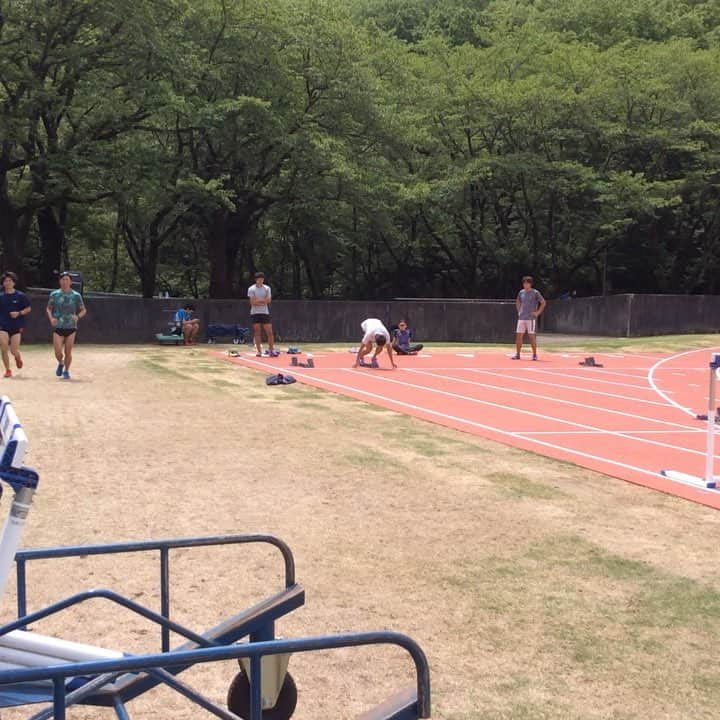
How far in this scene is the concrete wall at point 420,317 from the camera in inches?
1093

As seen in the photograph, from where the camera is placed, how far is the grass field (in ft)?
12.4

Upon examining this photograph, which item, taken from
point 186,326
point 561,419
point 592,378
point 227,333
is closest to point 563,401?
point 561,419

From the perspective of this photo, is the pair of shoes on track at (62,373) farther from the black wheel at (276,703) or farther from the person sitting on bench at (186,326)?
the black wheel at (276,703)

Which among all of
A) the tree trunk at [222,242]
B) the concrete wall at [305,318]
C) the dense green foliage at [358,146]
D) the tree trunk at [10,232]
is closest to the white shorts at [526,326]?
the concrete wall at [305,318]

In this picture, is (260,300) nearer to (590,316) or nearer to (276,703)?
(276,703)

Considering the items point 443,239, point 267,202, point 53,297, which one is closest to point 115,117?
point 267,202

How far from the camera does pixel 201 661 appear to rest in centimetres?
215

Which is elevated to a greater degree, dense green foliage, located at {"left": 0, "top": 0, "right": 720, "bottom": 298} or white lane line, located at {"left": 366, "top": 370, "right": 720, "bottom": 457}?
dense green foliage, located at {"left": 0, "top": 0, "right": 720, "bottom": 298}

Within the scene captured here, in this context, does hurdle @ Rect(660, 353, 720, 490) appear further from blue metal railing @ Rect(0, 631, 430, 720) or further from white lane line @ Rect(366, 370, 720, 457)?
blue metal railing @ Rect(0, 631, 430, 720)

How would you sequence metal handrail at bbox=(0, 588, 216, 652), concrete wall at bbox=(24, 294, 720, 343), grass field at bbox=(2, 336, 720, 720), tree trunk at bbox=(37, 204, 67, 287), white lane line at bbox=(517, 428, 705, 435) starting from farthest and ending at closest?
tree trunk at bbox=(37, 204, 67, 287), concrete wall at bbox=(24, 294, 720, 343), white lane line at bbox=(517, 428, 705, 435), grass field at bbox=(2, 336, 720, 720), metal handrail at bbox=(0, 588, 216, 652)

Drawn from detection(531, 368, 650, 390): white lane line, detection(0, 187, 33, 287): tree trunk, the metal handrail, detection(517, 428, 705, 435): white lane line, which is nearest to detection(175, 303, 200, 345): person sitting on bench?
detection(0, 187, 33, 287): tree trunk

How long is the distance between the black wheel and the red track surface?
4.75 m

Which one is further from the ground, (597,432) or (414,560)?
(597,432)

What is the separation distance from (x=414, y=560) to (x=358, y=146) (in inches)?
1226
